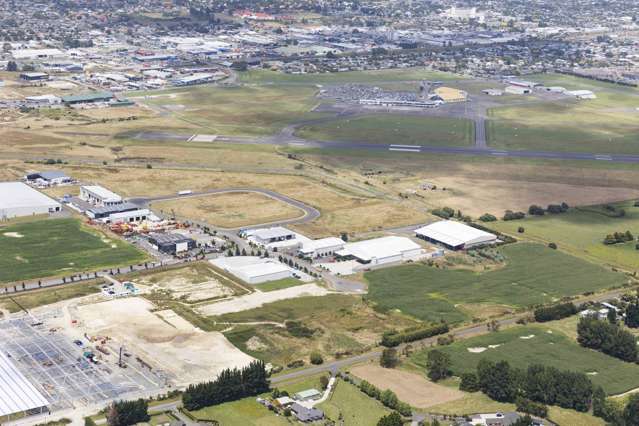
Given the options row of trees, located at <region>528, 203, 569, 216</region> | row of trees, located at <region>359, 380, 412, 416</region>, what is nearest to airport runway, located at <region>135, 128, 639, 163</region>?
row of trees, located at <region>528, 203, 569, 216</region>

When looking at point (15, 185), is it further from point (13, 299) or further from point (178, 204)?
point (13, 299)

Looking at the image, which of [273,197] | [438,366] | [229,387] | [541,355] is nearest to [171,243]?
[273,197]

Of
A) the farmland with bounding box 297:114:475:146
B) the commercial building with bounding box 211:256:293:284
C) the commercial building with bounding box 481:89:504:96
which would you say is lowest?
the commercial building with bounding box 211:256:293:284

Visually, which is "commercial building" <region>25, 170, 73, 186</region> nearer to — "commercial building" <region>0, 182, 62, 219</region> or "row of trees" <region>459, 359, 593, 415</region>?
"commercial building" <region>0, 182, 62, 219</region>

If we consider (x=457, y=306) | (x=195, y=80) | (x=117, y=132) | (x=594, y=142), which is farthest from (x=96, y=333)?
(x=195, y=80)

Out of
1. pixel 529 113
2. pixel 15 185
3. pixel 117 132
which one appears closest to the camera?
pixel 15 185

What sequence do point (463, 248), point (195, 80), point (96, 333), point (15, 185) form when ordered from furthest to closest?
point (195, 80) → point (15, 185) → point (463, 248) → point (96, 333)

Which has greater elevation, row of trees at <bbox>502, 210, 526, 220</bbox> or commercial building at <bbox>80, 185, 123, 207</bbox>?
commercial building at <bbox>80, 185, 123, 207</bbox>
